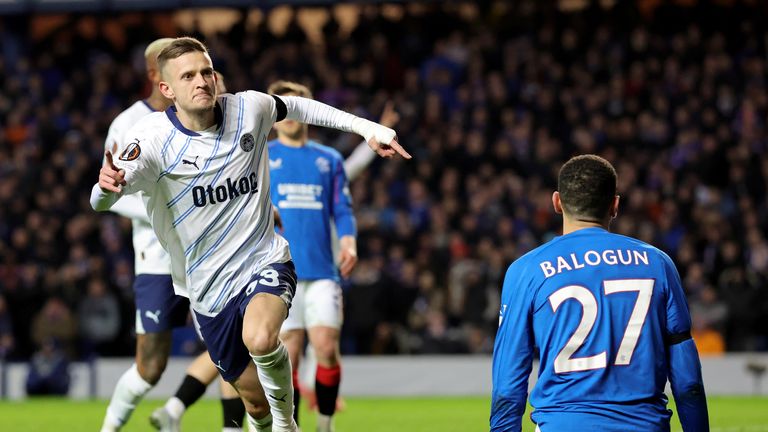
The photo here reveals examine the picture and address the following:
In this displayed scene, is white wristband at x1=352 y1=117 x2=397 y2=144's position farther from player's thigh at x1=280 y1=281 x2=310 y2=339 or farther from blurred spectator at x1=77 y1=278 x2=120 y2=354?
blurred spectator at x1=77 y1=278 x2=120 y2=354

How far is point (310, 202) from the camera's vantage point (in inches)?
336

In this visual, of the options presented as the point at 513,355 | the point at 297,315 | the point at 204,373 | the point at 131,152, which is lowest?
the point at 204,373

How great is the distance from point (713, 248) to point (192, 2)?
10.9m

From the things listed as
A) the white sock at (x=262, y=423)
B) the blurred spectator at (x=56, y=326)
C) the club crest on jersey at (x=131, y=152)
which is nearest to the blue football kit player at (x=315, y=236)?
the white sock at (x=262, y=423)

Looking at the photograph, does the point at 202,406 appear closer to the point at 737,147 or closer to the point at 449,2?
the point at 737,147

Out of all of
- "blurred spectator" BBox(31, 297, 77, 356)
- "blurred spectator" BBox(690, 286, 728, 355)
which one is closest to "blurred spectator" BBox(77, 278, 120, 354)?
"blurred spectator" BBox(31, 297, 77, 356)

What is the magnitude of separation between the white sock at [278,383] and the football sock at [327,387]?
80.0 inches

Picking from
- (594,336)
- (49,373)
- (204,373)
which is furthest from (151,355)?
(49,373)

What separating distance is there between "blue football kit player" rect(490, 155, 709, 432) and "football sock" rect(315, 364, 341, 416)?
397 cm

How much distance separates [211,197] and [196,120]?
398 mm

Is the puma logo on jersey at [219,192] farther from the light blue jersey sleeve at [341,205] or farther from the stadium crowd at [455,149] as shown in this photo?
the stadium crowd at [455,149]

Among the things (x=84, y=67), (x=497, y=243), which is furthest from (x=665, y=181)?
(x=84, y=67)

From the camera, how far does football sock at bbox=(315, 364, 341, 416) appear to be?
326 inches

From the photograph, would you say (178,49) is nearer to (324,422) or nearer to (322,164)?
(322,164)
